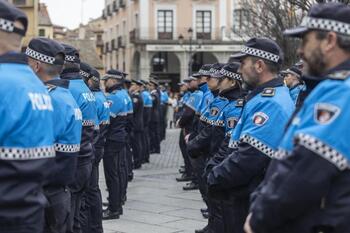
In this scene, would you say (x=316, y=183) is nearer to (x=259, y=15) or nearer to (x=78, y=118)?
(x=78, y=118)

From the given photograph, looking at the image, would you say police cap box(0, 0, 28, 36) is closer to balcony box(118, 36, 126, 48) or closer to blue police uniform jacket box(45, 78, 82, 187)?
blue police uniform jacket box(45, 78, 82, 187)

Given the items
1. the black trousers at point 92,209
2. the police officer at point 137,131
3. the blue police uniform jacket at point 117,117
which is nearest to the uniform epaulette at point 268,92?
the black trousers at point 92,209

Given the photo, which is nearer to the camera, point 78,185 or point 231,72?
point 78,185

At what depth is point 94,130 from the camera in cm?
810

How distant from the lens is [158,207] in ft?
37.2

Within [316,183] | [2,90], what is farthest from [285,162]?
[2,90]

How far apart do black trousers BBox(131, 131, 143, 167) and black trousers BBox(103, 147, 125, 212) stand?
6.17 meters

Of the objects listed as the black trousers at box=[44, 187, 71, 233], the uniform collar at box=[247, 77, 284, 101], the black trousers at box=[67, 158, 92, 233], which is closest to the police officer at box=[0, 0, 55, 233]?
the black trousers at box=[44, 187, 71, 233]

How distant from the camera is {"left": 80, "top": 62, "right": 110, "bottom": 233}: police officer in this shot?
8.50 m

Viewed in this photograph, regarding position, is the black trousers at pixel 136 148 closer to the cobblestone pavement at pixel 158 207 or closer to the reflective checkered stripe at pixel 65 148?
the cobblestone pavement at pixel 158 207

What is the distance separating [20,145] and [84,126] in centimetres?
384

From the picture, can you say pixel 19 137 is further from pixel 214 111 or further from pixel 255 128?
pixel 214 111

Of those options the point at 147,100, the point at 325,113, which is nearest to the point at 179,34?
the point at 147,100

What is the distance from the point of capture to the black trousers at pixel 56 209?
519 centimetres
